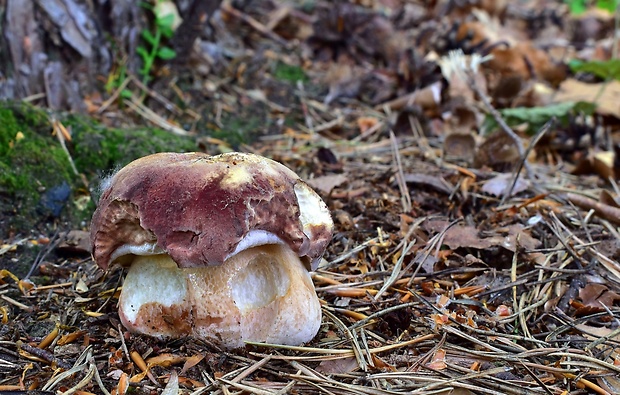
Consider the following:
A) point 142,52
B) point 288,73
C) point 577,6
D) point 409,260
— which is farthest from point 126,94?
point 577,6

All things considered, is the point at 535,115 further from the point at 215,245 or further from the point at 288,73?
the point at 215,245

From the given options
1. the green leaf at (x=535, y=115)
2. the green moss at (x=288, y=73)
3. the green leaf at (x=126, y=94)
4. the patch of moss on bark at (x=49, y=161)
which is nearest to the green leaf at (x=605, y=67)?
the green leaf at (x=535, y=115)

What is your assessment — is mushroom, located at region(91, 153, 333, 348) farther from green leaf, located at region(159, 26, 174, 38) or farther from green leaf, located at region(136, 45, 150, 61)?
green leaf, located at region(159, 26, 174, 38)

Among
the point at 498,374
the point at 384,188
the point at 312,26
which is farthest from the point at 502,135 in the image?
the point at 312,26

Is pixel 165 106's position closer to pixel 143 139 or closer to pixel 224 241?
pixel 143 139

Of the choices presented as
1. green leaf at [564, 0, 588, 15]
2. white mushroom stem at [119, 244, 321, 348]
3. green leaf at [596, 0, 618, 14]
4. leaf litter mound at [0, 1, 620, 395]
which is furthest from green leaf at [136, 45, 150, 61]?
green leaf at [596, 0, 618, 14]
